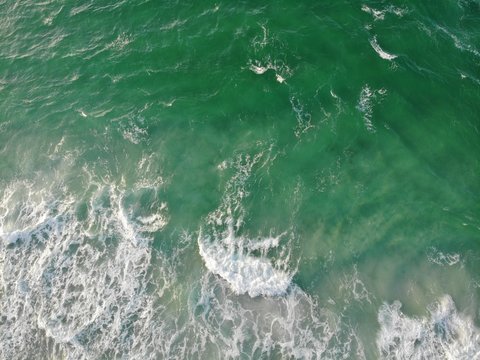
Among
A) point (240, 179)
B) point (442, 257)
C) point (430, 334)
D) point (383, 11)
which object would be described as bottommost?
point (430, 334)

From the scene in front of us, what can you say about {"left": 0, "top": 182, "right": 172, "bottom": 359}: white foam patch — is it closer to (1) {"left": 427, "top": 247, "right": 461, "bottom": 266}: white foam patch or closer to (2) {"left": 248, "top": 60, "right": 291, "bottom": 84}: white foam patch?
(2) {"left": 248, "top": 60, "right": 291, "bottom": 84}: white foam patch

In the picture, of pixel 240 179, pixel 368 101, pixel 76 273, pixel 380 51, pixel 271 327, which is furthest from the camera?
pixel 380 51

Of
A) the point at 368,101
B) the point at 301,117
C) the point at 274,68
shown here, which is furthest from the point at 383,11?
the point at 301,117

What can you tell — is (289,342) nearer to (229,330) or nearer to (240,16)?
(229,330)

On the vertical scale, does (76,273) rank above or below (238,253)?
below

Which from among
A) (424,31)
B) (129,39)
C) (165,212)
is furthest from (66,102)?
(424,31)

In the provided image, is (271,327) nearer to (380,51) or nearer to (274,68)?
(274,68)
